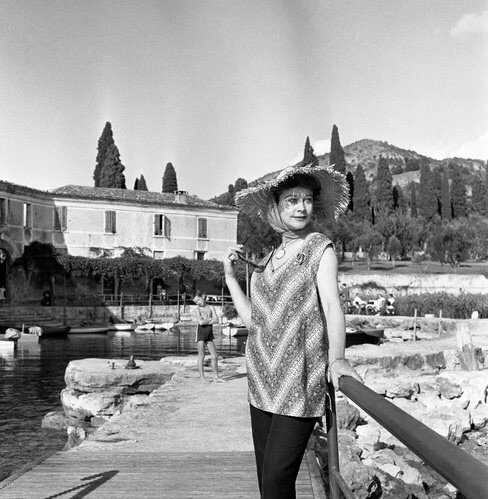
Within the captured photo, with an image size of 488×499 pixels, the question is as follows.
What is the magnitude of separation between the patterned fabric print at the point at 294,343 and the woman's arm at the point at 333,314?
3cm

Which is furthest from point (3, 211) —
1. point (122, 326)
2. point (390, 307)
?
point (390, 307)

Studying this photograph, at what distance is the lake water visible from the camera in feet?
35.2

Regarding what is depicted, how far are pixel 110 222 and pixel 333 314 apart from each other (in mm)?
42552

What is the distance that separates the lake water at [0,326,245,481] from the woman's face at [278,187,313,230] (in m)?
4.39

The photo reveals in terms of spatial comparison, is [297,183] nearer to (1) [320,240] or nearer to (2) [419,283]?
(1) [320,240]

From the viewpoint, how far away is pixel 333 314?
9.51 ft

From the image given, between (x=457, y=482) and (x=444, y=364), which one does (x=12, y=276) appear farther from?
(x=457, y=482)

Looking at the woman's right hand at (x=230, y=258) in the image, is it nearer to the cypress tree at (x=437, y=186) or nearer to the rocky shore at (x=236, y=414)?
the rocky shore at (x=236, y=414)

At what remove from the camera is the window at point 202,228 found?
4741cm

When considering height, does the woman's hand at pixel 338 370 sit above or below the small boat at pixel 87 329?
above

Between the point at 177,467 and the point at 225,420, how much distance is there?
8.10ft

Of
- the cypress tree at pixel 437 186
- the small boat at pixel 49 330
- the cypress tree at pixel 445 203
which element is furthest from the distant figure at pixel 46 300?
the cypress tree at pixel 437 186

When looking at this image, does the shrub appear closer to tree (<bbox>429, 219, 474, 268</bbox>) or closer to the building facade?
tree (<bbox>429, 219, 474, 268</bbox>)

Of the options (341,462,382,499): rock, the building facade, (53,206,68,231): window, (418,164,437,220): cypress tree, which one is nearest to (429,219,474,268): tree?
the building facade
